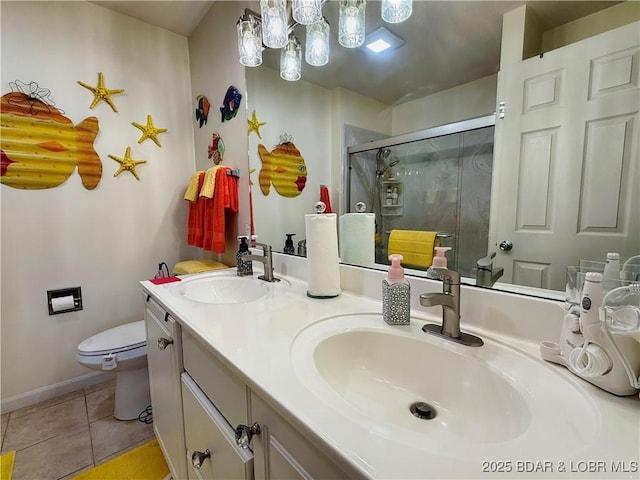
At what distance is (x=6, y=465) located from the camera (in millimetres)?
1234

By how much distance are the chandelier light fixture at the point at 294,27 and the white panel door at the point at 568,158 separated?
536 millimetres

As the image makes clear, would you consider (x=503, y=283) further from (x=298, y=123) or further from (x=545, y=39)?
(x=298, y=123)

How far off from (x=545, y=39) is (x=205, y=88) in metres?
1.84

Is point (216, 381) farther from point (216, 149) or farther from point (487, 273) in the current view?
point (216, 149)

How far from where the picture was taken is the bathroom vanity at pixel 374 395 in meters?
0.34

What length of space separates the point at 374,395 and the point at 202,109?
1.99 metres

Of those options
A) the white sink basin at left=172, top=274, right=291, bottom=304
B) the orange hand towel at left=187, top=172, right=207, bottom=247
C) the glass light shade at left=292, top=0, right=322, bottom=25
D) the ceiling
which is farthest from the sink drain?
the orange hand towel at left=187, top=172, right=207, bottom=247

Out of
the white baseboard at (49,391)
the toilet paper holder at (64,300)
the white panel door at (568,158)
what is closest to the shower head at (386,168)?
the white panel door at (568,158)

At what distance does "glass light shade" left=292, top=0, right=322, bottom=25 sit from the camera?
101cm

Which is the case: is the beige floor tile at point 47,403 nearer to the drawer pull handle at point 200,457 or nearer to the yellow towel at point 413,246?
the drawer pull handle at point 200,457

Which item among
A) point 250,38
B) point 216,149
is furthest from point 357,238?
point 216,149

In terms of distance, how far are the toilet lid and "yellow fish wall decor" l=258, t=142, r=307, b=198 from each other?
3.39ft

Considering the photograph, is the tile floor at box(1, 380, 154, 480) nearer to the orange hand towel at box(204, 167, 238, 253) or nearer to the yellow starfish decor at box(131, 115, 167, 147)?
the orange hand towel at box(204, 167, 238, 253)

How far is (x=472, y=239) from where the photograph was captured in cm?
77
